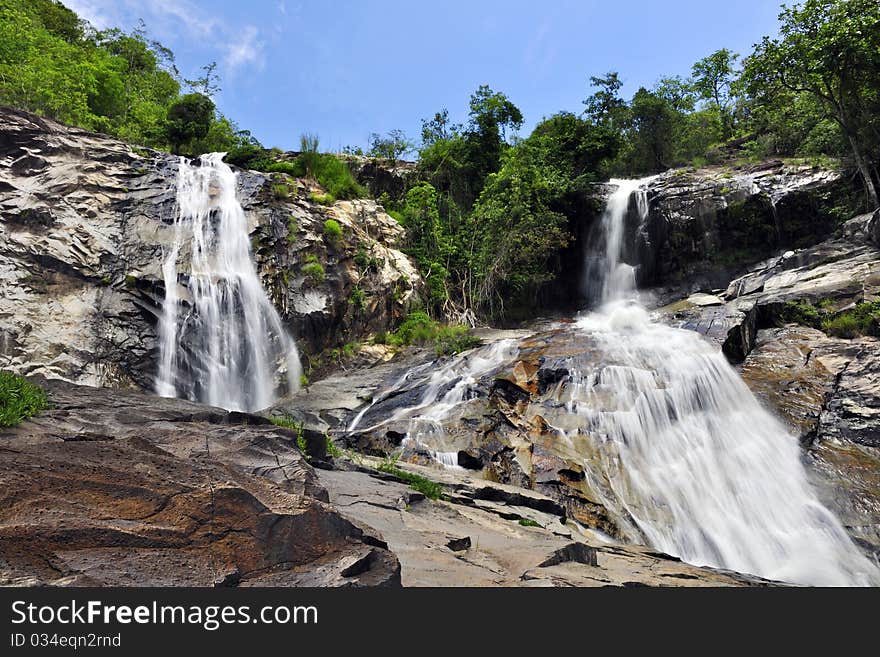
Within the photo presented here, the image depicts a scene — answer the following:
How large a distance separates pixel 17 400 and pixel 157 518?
7.22ft

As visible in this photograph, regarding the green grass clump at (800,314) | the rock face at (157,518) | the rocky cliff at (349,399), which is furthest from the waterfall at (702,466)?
the rock face at (157,518)

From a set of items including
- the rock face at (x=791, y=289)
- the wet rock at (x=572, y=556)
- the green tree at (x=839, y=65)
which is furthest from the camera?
the green tree at (x=839, y=65)

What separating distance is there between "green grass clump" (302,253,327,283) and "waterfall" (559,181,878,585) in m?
10.7

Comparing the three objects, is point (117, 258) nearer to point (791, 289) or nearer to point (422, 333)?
point (422, 333)

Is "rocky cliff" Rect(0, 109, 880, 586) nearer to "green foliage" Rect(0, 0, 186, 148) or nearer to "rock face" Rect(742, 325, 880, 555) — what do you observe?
"rock face" Rect(742, 325, 880, 555)

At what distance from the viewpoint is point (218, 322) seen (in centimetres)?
Result: 1611

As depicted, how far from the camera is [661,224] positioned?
79.4 ft

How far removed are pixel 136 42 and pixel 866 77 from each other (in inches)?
1816

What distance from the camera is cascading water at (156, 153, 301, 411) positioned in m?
15.2

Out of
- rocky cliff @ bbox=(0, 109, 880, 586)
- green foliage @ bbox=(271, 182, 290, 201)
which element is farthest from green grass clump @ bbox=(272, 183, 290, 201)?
rocky cliff @ bbox=(0, 109, 880, 586)

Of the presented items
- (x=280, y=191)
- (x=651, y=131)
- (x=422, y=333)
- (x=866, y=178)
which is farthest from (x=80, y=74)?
(x=866, y=178)

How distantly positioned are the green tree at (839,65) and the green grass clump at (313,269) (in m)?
17.6

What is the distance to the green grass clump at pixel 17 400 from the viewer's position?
4207 mm

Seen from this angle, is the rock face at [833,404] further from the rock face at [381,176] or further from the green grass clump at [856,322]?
the rock face at [381,176]
